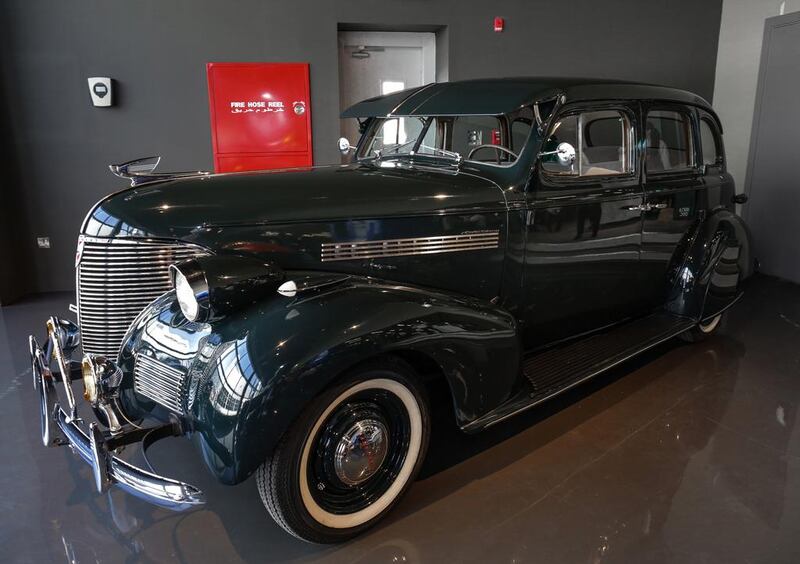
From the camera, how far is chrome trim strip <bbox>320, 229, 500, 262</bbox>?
237cm

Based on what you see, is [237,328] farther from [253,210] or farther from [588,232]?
[588,232]

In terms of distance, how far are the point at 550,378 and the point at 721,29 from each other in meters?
5.70

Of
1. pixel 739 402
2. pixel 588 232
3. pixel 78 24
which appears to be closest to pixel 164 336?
pixel 588 232

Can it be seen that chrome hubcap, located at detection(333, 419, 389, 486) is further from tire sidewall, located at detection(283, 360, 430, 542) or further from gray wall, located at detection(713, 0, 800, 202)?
gray wall, located at detection(713, 0, 800, 202)

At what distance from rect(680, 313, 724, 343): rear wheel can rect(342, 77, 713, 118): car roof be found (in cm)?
161

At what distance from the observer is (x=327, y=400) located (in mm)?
1955

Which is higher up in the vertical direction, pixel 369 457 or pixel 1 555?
pixel 369 457

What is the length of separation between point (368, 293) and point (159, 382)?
836 millimetres

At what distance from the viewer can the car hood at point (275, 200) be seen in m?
2.29

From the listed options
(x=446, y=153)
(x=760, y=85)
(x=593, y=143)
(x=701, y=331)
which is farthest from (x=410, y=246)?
(x=760, y=85)

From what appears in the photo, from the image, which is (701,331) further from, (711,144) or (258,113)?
(258,113)

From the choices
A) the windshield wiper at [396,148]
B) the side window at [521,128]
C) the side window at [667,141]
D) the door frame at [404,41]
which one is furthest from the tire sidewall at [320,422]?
the door frame at [404,41]

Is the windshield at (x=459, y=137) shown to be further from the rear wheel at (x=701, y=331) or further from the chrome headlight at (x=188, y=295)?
the rear wheel at (x=701, y=331)

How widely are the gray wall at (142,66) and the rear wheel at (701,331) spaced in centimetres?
325
